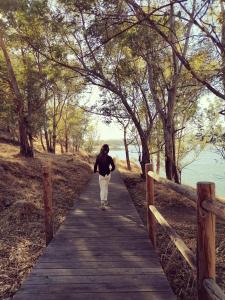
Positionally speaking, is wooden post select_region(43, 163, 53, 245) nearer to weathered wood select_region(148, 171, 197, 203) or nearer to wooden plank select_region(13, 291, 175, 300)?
weathered wood select_region(148, 171, 197, 203)

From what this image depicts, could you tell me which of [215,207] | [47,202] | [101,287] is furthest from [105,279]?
[47,202]

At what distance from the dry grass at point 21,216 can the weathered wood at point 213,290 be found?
3.13 m

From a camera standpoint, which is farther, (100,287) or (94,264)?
(94,264)

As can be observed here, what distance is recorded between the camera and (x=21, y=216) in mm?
10133

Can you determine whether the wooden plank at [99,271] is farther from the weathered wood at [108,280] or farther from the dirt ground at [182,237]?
the dirt ground at [182,237]

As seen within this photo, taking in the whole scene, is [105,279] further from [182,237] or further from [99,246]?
[182,237]

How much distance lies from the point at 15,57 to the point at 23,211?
822 inches

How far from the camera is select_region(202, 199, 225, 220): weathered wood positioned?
3.25 metres

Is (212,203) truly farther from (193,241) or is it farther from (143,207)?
(143,207)

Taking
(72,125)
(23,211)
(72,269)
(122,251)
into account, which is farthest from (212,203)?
(72,125)

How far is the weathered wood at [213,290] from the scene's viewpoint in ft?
10.8

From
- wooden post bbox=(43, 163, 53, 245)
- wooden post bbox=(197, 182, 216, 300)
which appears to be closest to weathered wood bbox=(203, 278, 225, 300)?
wooden post bbox=(197, 182, 216, 300)

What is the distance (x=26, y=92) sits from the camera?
2686 centimetres

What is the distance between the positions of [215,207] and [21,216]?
7.61 m
